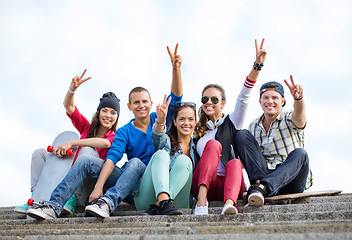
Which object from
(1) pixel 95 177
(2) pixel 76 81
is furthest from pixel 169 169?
(2) pixel 76 81

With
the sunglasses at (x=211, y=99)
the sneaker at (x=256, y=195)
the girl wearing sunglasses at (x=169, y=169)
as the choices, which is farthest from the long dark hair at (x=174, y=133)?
the sneaker at (x=256, y=195)

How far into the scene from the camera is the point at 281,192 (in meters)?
4.33

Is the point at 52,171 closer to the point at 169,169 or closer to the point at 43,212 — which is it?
the point at 43,212

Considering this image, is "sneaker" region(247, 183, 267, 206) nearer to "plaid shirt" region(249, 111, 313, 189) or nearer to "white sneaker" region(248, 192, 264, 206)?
"white sneaker" region(248, 192, 264, 206)

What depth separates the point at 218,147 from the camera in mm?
4074

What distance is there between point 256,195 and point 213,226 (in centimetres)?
104

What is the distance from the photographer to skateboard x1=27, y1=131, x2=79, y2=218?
4.44m

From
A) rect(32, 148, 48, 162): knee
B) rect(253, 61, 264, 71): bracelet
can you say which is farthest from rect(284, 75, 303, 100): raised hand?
rect(32, 148, 48, 162): knee

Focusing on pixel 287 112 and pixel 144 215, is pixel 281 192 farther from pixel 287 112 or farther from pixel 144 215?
pixel 144 215

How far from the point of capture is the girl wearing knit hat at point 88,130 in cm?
462

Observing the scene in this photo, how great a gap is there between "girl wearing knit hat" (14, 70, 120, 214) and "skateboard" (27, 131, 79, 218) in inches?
2.9

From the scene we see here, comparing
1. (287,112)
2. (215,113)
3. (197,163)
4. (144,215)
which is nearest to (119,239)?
(144,215)

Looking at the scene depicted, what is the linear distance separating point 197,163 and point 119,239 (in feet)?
6.62

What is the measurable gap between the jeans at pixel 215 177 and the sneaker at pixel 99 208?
2.98ft
